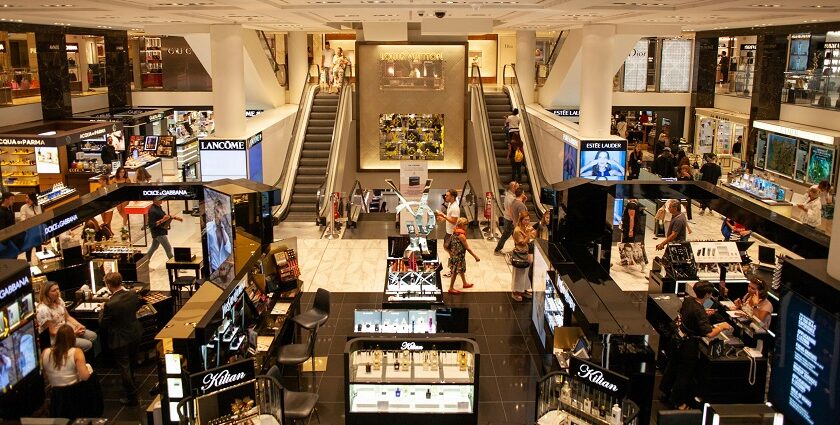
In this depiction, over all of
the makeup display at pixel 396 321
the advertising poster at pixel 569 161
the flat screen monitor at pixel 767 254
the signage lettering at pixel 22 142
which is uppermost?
the signage lettering at pixel 22 142

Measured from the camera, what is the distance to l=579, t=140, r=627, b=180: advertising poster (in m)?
15.3

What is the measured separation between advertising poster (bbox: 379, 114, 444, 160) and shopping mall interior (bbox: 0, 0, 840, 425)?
7cm

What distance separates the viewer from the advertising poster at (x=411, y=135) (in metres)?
23.6

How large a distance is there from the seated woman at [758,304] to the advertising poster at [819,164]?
10576 mm

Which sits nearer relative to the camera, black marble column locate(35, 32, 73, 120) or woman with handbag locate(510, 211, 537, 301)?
woman with handbag locate(510, 211, 537, 301)

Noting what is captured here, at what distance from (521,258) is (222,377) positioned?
5949mm

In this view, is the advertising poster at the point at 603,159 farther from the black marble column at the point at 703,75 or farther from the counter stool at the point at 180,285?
the black marble column at the point at 703,75

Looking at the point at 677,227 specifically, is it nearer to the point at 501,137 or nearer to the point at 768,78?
the point at 501,137

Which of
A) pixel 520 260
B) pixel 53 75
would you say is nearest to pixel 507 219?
pixel 520 260

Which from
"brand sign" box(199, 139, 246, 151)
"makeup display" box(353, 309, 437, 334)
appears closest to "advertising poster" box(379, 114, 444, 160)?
"brand sign" box(199, 139, 246, 151)

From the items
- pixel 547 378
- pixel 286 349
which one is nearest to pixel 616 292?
pixel 547 378

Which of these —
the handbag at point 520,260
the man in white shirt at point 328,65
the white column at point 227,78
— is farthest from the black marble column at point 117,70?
the handbag at point 520,260

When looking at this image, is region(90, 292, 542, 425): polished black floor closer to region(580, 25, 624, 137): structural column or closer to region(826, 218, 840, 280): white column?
region(826, 218, 840, 280): white column

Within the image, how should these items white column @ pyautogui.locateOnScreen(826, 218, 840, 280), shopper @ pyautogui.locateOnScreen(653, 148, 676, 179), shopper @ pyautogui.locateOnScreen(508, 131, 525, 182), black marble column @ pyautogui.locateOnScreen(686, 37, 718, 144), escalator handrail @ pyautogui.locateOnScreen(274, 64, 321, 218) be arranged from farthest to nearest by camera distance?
black marble column @ pyautogui.locateOnScreen(686, 37, 718, 144)
shopper @ pyautogui.locateOnScreen(653, 148, 676, 179)
shopper @ pyautogui.locateOnScreen(508, 131, 525, 182)
escalator handrail @ pyautogui.locateOnScreen(274, 64, 321, 218)
white column @ pyautogui.locateOnScreen(826, 218, 840, 280)
